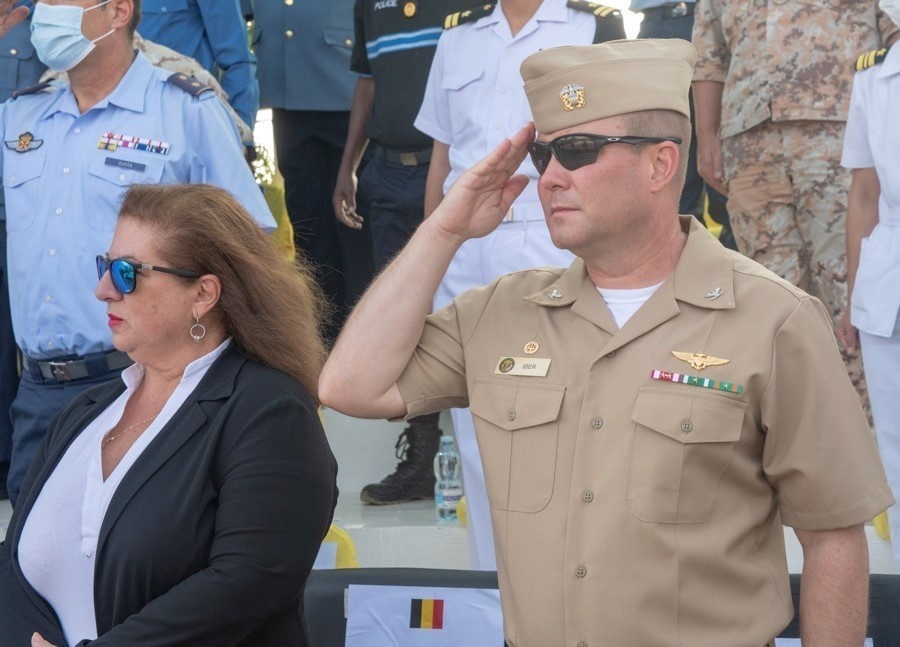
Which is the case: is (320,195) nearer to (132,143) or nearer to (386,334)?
(132,143)

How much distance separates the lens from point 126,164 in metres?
3.93

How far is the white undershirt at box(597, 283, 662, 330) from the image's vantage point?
2449mm

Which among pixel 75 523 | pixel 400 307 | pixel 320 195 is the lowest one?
pixel 320 195

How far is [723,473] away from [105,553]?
4.18ft

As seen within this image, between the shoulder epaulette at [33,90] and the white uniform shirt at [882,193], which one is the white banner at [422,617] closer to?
the white uniform shirt at [882,193]

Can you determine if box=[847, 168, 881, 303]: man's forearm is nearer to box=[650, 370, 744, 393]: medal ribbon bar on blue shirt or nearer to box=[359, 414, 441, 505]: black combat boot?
box=[359, 414, 441, 505]: black combat boot

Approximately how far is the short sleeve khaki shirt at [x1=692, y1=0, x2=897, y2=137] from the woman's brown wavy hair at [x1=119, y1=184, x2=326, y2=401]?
8.17 feet

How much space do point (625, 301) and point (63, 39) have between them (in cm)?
228

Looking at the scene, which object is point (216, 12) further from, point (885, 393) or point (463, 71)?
point (885, 393)

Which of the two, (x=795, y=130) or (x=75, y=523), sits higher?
(x=795, y=130)

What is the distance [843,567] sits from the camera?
7.61ft

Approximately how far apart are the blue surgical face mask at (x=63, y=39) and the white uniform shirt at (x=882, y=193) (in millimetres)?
2319

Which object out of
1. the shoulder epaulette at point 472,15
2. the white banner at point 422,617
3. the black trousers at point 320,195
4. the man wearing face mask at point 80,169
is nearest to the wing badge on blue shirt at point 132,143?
the man wearing face mask at point 80,169

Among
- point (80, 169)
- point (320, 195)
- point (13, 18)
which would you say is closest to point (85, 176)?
point (80, 169)
